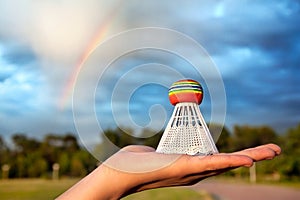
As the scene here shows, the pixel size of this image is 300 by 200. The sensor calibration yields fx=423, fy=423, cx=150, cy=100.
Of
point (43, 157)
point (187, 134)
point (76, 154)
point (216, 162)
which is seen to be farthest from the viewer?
point (43, 157)

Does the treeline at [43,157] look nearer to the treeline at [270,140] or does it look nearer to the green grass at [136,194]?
the green grass at [136,194]

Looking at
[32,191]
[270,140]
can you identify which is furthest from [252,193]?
[270,140]

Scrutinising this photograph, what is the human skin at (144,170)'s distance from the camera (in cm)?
98

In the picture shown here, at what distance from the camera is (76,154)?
1484 centimetres

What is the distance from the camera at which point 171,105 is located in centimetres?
133

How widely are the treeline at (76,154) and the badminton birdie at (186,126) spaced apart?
8.98m

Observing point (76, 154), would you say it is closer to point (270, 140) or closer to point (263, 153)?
point (270, 140)

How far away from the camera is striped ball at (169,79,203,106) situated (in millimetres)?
1235

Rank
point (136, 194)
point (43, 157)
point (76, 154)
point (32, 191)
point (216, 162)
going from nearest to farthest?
point (216, 162)
point (136, 194)
point (32, 191)
point (76, 154)
point (43, 157)

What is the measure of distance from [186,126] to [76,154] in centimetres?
1400

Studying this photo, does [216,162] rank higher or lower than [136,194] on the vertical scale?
higher

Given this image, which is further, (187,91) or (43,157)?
(43,157)

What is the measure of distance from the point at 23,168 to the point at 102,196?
46.7ft

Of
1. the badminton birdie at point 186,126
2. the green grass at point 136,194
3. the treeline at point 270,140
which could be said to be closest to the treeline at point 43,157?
the green grass at point 136,194
